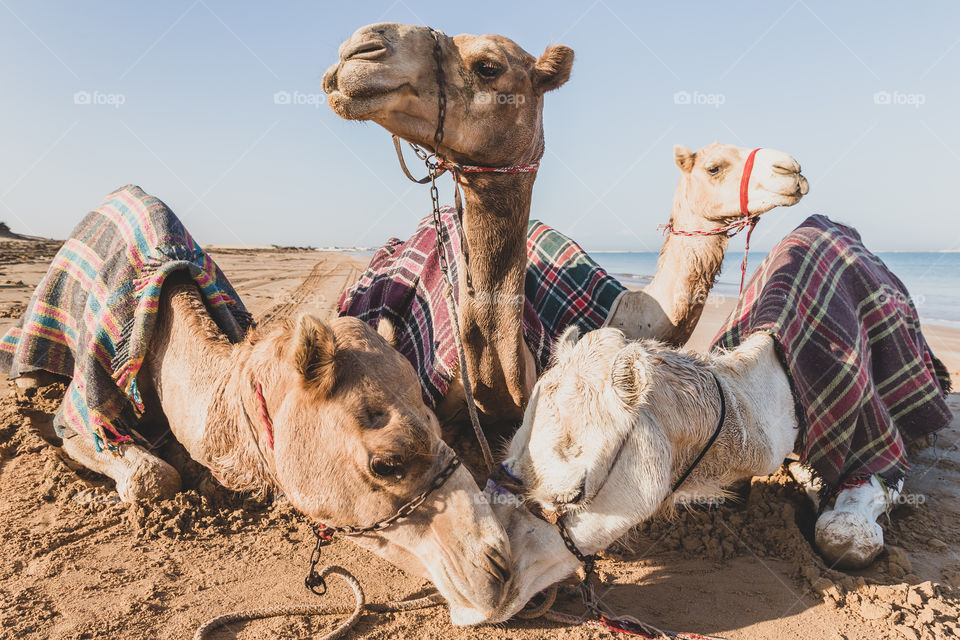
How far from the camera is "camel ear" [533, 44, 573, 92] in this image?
2842mm

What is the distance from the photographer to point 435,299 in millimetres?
4215

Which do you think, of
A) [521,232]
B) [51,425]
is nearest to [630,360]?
[521,232]

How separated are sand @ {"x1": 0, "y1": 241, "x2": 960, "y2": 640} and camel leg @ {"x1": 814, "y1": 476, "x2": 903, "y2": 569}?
87 millimetres

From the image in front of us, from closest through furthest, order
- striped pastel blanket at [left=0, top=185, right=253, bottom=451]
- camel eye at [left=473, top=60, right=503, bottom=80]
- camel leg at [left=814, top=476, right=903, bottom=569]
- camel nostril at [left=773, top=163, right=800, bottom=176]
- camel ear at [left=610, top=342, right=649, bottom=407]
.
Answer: camel ear at [left=610, top=342, right=649, bottom=407], camel eye at [left=473, top=60, right=503, bottom=80], camel leg at [left=814, top=476, right=903, bottom=569], striped pastel blanket at [left=0, top=185, right=253, bottom=451], camel nostril at [left=773, top=163, right=800, bottom=176]

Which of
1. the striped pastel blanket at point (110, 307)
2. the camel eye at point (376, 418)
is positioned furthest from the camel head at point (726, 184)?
the striped pastel blanket at point (110, 307)

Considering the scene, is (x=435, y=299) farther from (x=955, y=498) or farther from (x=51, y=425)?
(x=955, y=498)

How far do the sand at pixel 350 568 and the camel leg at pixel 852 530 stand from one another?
0.09 m

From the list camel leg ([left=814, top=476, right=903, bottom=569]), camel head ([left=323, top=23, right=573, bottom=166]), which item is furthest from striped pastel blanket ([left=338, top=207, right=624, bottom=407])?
camel leg ([left=814, top=476, right=903, bottom=569])

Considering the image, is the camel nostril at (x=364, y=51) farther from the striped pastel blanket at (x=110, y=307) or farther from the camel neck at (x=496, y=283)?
the striped pastel blanket at (x=110, y=307)

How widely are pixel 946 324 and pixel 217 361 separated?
610 inches

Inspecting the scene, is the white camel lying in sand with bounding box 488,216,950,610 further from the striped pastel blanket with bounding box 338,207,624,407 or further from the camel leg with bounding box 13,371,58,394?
the camel leg with bounding box 13,371,58,394

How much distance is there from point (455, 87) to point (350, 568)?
2.33 meters

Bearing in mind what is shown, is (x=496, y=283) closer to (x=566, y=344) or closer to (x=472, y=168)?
(x=472, y=168)

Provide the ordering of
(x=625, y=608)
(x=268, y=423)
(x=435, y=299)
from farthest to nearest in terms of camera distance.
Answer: (x=435, y=299), (x=625, y=608), (x=268, y=423)
